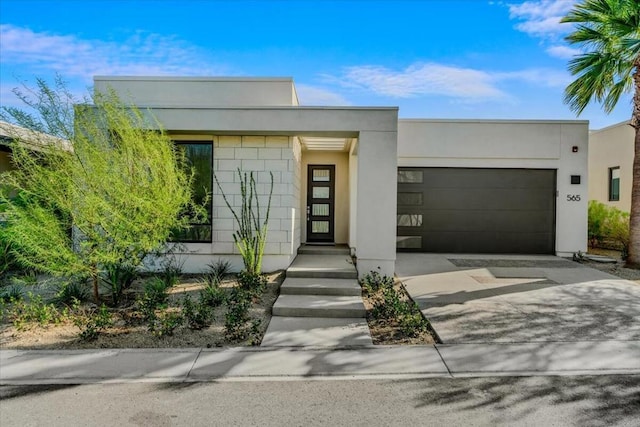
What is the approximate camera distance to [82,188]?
18.1 ft

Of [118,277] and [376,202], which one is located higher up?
[376,202]

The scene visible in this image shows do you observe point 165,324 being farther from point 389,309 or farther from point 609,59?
point 609,59

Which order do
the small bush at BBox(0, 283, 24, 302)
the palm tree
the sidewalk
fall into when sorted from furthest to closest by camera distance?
the palm tree, the small bush at BBox(0, 283, 24, 302), the sidewalk

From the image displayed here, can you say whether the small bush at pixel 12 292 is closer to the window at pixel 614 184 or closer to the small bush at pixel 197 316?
the small bush at pixel 197 316

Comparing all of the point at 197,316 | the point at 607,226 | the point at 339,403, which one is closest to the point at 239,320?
the point at 197,316

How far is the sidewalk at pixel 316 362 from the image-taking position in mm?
3975

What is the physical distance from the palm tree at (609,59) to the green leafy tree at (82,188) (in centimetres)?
1007

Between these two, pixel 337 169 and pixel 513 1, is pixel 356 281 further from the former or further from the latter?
pixel 513 1

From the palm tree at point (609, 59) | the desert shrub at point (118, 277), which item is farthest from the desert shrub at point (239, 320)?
the palm tree at point (609, 59)

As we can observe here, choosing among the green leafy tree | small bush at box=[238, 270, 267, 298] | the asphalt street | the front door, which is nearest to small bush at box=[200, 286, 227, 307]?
small bush at box=[238, 270, 267, 298]

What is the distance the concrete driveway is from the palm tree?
110 inches

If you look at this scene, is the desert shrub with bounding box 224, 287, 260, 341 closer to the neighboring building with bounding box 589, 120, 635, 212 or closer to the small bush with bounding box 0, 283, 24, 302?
the small bush with bounding box 0, 283, 24, 302

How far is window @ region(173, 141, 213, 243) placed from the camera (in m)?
8.12

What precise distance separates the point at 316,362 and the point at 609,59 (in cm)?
1035
